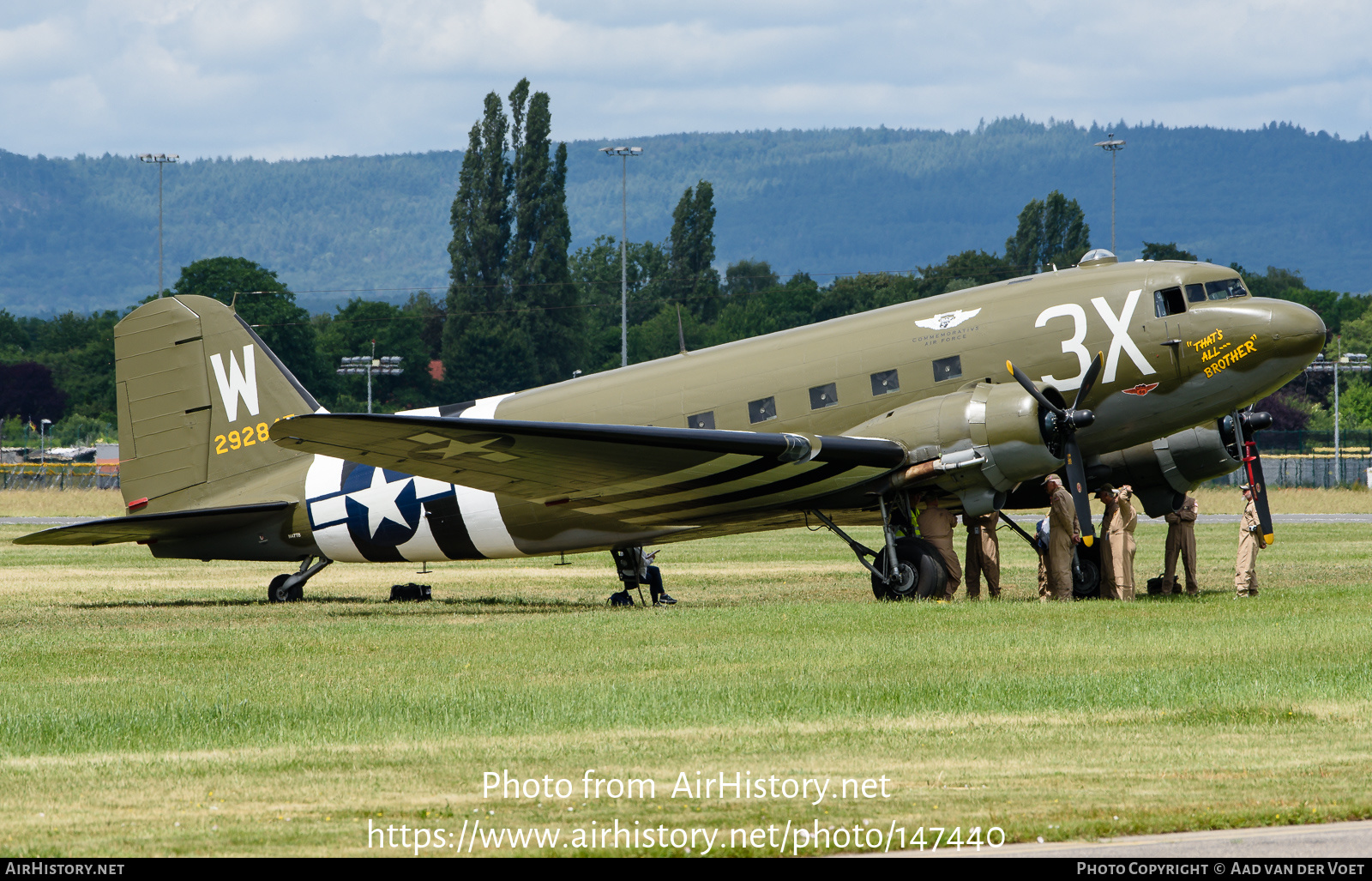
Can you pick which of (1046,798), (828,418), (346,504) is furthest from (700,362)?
(1046,798)

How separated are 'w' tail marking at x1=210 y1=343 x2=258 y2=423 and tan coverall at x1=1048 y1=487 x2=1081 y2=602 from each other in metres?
11.6

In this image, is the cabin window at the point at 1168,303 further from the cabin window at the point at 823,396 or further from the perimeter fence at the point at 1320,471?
the perimeter fence at the point at 1320,471

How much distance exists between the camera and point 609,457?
1811 cm

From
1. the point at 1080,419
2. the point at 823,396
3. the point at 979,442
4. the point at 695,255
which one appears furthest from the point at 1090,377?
the point at 695,255

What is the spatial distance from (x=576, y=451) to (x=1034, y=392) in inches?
218

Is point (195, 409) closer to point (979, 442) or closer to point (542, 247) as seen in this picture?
point (979, 442)

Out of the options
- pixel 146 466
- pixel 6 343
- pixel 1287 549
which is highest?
pixel 6 343

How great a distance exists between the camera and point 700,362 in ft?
66.7

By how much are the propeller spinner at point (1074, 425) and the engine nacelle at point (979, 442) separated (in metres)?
0.14

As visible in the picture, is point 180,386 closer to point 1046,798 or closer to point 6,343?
point 1046,798

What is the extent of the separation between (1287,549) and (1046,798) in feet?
84.1

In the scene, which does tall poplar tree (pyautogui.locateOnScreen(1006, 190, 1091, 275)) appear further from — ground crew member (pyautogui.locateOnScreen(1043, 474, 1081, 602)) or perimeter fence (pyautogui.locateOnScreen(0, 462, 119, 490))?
ground crew member (pyautogui.locateOnScreen(1043, 474, 1081, 602))

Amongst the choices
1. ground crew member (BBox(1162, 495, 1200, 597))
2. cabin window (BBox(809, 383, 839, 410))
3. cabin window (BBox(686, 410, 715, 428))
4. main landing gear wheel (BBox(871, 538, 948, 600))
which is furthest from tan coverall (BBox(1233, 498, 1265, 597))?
cabin window (BBox(686, 410, 715, 428))
